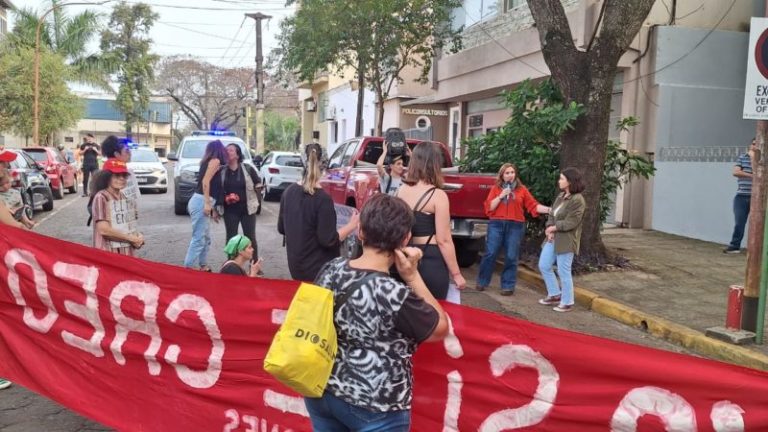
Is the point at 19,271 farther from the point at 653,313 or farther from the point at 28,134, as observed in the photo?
the point at 28,134

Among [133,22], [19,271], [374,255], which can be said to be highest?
[133,22]

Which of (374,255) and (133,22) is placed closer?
(374,255)

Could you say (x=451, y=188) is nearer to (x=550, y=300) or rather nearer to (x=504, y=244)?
(x=504, y=244)

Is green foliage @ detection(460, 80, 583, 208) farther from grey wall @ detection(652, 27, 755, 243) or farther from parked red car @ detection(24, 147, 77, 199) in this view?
parked red car @ detection(24, 147, 77, 199)

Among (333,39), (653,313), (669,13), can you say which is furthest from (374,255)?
(333,39)

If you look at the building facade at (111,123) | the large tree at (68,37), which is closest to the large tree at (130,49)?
the large tree at (68,37)

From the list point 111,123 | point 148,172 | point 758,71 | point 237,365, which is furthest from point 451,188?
point 111,123

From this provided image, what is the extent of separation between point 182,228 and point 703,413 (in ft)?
36.8

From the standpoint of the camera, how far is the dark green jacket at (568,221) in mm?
7277

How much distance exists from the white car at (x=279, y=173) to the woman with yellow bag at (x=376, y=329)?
1612 centimetres

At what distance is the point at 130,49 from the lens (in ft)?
145

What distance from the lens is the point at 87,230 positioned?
1255 cm

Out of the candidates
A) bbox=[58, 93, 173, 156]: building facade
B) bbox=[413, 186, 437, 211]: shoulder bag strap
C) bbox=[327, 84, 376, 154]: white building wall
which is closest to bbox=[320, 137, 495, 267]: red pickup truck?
bbox=[413, 186, 437, 211]: shoulder bag strap

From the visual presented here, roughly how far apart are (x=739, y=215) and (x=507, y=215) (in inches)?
174
